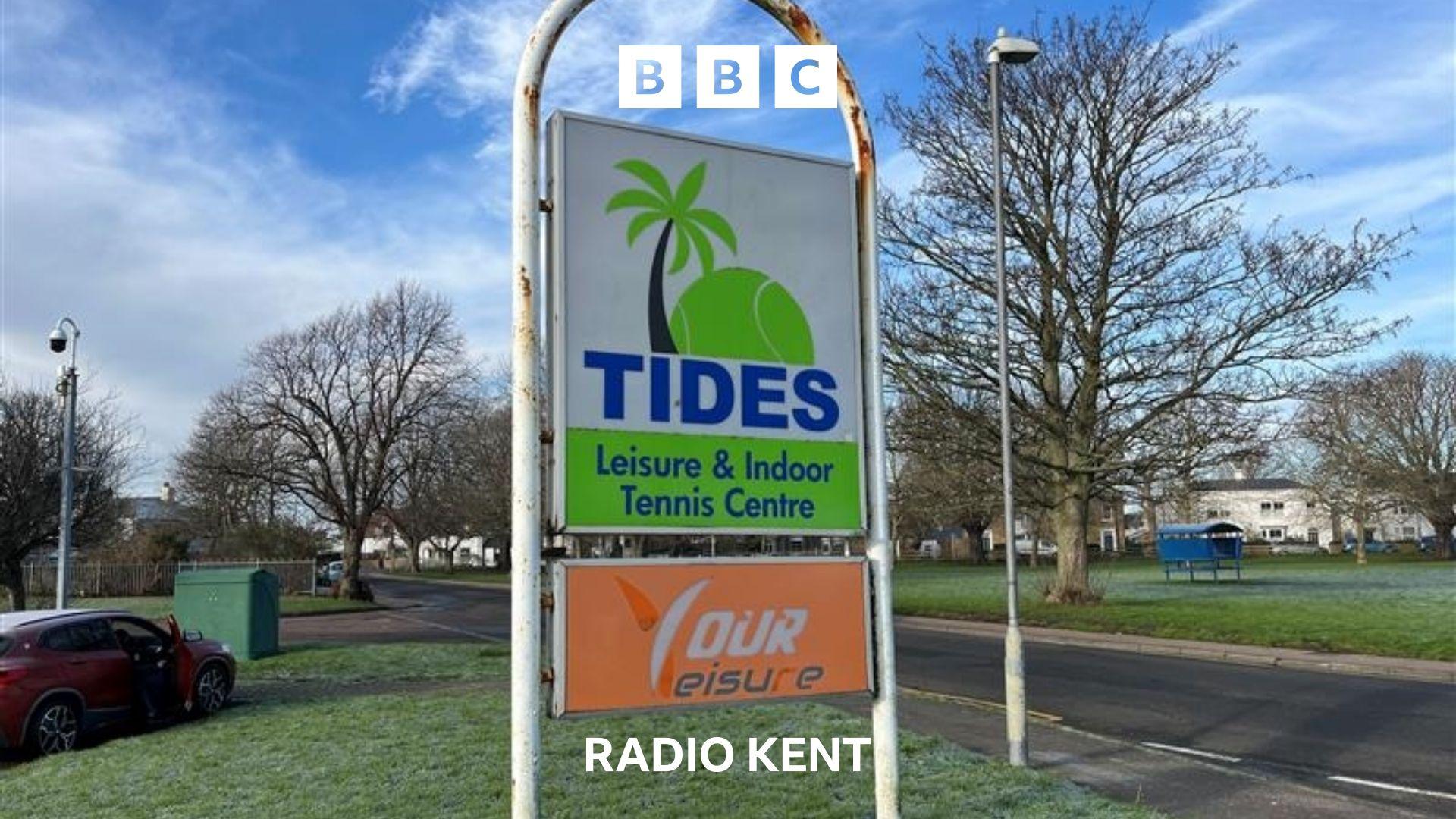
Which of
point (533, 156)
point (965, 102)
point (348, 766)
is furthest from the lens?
point (965, 102)

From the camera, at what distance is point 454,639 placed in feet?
80.6

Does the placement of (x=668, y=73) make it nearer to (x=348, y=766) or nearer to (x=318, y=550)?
(x=348, y=766)

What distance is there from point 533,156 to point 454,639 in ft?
71.7

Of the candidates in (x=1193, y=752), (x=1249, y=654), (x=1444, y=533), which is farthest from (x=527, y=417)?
(x=1444, y=533)

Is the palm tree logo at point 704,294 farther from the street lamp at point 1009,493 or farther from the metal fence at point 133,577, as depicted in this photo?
the metal fence at point 133,577

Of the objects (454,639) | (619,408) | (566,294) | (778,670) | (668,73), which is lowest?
(454,639)

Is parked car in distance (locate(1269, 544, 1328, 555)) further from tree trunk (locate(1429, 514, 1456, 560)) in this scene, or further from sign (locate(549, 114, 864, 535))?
sign (locate(549, 114, 864, 535))

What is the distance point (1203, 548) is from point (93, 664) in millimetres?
38075

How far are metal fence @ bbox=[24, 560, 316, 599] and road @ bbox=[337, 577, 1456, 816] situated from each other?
110ft

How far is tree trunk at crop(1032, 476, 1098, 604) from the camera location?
86.6 feet

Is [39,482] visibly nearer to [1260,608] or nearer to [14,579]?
[14,579]

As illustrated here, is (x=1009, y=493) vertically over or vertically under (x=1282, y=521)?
over

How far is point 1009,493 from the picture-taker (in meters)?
10.0

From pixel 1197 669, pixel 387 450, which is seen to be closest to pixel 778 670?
pixel 1197 669
